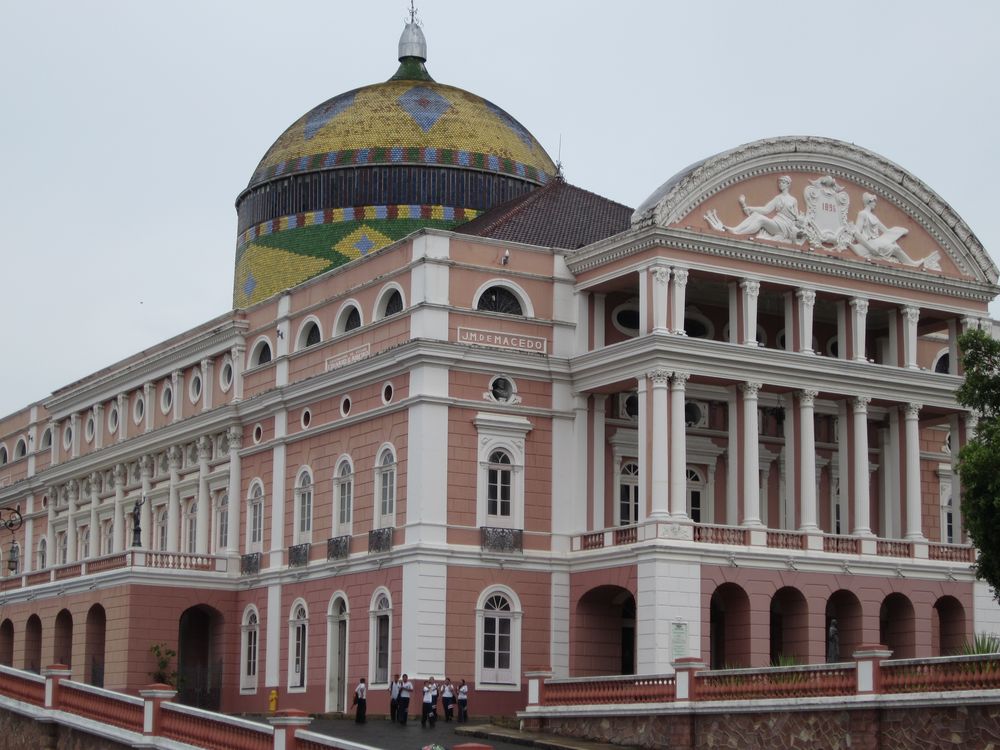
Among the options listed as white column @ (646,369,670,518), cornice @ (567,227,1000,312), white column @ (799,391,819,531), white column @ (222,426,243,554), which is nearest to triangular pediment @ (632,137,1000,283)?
cornice @ (567,227,1000,312)

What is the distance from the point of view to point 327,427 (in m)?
47.8

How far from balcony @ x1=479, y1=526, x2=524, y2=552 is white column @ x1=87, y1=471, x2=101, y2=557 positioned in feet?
67.6

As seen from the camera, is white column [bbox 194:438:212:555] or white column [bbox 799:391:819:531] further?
white column [bbox 194:438:212:555]

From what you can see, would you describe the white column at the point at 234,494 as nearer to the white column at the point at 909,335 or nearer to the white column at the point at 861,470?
the white column at the point at 861,470

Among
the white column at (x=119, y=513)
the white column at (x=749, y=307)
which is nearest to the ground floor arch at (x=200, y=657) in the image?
the white column at (x=119, y=513)

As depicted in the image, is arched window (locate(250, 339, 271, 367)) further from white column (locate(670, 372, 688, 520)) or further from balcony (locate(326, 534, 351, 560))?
white column (locate(670, 372, 688, 520))

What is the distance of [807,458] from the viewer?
44812 mm

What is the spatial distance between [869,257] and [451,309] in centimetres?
1031

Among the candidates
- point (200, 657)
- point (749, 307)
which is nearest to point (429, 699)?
point (749, 307)

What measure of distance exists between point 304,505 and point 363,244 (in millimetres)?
10356

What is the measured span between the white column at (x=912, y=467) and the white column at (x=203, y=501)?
Answer: 63.7 feet

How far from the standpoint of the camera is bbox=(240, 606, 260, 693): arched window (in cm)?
5053

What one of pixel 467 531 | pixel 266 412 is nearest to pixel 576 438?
pixel 467 531

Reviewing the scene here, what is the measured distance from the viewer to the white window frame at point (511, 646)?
43406mm
